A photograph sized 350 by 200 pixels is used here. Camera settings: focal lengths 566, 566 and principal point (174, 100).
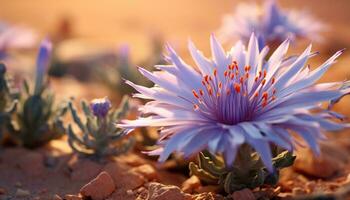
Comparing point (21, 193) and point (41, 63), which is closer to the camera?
point (21, 193)

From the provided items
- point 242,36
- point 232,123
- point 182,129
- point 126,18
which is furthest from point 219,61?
point 126,18

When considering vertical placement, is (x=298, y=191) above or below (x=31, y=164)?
above

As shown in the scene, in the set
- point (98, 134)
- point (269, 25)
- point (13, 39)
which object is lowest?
point (98, 134)

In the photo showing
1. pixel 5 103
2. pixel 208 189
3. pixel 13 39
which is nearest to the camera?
pixel 208 189

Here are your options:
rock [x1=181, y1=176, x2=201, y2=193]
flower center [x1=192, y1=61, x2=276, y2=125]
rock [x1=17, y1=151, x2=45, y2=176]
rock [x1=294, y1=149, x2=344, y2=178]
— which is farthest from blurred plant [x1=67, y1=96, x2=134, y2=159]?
rock [x1=294, y1=149, x2=344, y2=178]

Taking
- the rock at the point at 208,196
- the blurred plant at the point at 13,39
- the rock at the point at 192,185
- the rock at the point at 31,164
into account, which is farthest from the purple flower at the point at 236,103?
the blurred plant at the point at 13,39

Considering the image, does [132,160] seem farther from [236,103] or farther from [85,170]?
[236,103]

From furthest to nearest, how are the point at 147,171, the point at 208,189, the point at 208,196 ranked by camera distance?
the point at 147,171 < the point at 208,189 < the point at 208,196

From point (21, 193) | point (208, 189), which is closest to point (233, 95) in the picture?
point (208, 189)
